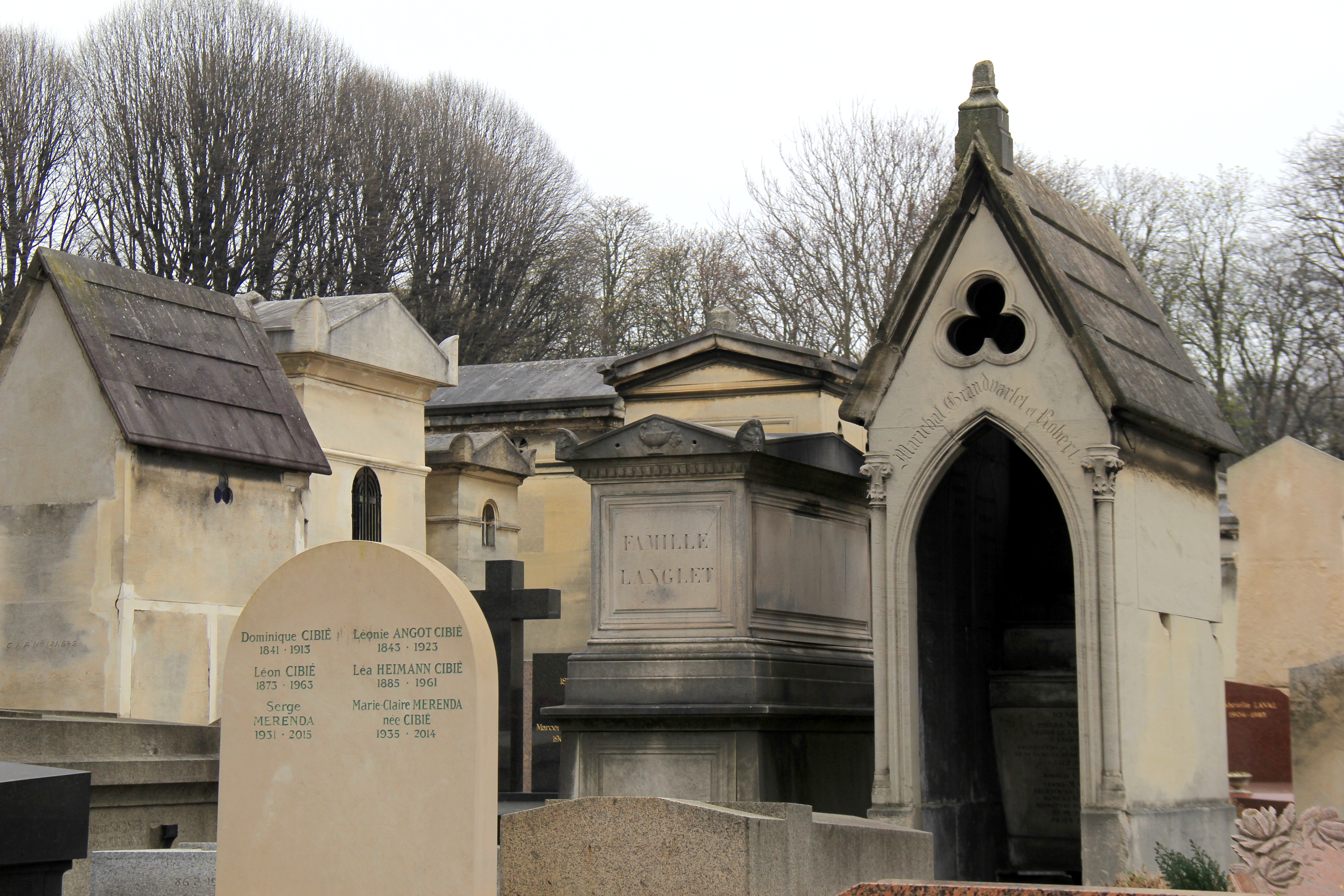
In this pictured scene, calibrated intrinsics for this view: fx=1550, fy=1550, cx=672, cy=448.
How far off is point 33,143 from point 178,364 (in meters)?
26.9

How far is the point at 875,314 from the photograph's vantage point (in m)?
31.3

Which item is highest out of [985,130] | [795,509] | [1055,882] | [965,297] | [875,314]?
[875,314]

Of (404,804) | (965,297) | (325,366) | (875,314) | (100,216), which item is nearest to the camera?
(404,804)

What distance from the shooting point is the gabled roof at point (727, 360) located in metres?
14.1

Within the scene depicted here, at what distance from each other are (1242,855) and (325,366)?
38.5 ft

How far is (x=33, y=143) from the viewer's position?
36.1m

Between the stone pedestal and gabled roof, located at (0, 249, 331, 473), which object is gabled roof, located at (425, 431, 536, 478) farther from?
the stone pedestal

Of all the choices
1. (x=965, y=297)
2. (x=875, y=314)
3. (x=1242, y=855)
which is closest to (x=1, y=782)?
(x=1242, y=855)

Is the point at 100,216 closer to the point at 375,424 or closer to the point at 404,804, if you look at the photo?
the point at 375,424

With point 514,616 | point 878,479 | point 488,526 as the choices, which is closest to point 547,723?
point 514,616

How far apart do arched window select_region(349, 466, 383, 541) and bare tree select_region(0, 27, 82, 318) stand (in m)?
20.3

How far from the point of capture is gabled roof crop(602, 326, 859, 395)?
14.1 meters

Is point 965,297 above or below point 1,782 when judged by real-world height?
above

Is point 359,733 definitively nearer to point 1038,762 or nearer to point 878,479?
point 878,479
